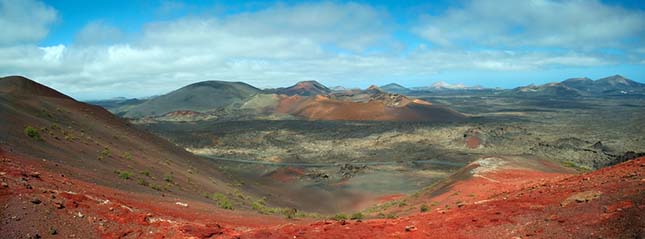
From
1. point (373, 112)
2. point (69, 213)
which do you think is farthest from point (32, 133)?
point (373, 112)

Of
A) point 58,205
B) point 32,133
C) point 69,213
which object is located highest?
point 32,133

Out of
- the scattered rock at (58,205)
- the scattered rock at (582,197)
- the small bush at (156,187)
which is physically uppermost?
the scattered rock at (58,205)

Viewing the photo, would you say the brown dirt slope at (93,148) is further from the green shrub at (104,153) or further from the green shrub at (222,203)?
the green shrub at (222,203)

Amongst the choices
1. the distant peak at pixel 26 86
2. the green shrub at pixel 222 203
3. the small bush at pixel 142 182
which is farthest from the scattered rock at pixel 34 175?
the distant peak at pixel 26 86

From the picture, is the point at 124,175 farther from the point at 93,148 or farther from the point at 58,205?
the point at 58,205

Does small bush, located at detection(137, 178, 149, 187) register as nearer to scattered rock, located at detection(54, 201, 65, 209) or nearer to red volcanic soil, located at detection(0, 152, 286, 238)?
red volcanic soil, located at detection(0, 152, 286, 238)

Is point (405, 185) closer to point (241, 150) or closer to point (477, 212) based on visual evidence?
point (477, 212)

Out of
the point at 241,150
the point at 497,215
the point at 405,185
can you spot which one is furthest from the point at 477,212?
the point at 241,150
